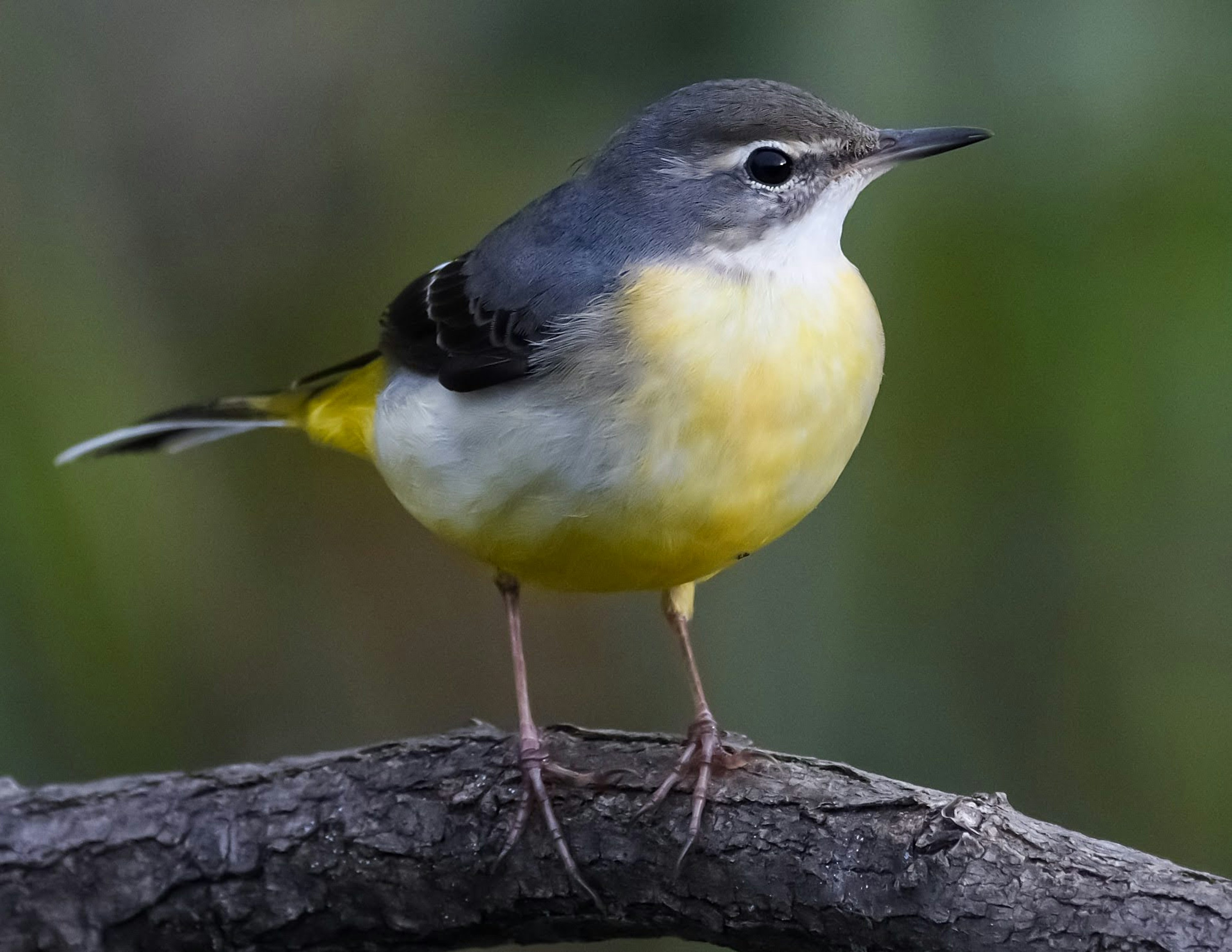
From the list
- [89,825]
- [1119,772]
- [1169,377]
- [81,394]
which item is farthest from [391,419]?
[1119,772]

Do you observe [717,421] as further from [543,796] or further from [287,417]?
[287,417]

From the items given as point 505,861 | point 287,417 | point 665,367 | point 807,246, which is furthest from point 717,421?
point 287,417

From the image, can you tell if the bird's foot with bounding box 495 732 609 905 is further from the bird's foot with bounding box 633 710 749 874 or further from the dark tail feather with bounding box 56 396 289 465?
the dark tail feather with bounding box 56 396 289 465

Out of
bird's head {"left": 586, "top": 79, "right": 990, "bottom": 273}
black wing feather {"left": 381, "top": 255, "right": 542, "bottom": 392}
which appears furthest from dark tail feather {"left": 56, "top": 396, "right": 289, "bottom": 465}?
bird's head {"left": 586, "top": 79, "right": 990, "bottom": 273}

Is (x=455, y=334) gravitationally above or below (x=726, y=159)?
below

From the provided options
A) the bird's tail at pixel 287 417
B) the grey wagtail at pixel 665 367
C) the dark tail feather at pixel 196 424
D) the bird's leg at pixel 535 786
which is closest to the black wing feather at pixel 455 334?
the grey wagtail at pixel 665 367

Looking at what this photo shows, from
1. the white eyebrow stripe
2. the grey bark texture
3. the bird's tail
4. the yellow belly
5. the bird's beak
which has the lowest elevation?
the grey bark texture

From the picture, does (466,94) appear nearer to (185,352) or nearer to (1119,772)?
(185,352)
